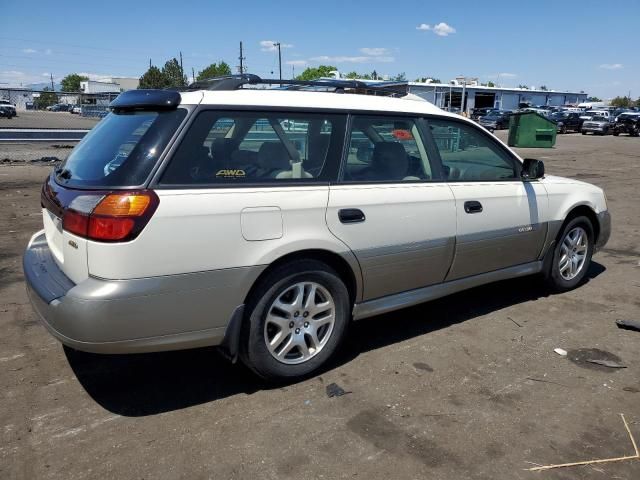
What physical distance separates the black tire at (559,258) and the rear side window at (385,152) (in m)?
1.78

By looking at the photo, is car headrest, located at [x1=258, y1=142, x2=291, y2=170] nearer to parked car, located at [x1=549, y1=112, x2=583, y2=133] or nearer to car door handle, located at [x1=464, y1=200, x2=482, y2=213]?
car door handle, located at [x1=464, y1=200, x2=482, y2=213]

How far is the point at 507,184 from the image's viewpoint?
4422mm

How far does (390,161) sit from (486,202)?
93 cm

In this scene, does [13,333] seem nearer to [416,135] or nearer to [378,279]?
[378,279]

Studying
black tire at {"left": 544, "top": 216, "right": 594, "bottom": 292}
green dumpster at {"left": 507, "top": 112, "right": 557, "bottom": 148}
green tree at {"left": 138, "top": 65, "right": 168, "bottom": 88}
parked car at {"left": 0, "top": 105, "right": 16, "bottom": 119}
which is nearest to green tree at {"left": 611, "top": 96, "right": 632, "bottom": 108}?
green tree at {"left": 138, "top": 65, "right": 168, "bottom": 88}

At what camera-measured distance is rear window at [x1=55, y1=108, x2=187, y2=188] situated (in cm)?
281

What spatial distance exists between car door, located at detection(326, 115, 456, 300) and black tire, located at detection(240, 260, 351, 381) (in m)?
0.23

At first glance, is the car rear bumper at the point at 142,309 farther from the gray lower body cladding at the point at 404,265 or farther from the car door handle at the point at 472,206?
the car door handle at the point at 472,206

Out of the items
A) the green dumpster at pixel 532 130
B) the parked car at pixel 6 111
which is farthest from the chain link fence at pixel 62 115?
the green dumpster at pixel 532 130

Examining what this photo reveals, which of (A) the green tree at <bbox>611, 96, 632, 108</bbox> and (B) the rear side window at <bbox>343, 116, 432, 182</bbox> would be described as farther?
(A) the green tree at <bbox>611, 96, 632, 108</bbox>

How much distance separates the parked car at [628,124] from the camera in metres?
38.0

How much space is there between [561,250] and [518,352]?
59.9 inches

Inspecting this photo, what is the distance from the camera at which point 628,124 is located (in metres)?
38.2

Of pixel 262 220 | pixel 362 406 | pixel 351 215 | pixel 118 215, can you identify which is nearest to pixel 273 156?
pixel 262 220
